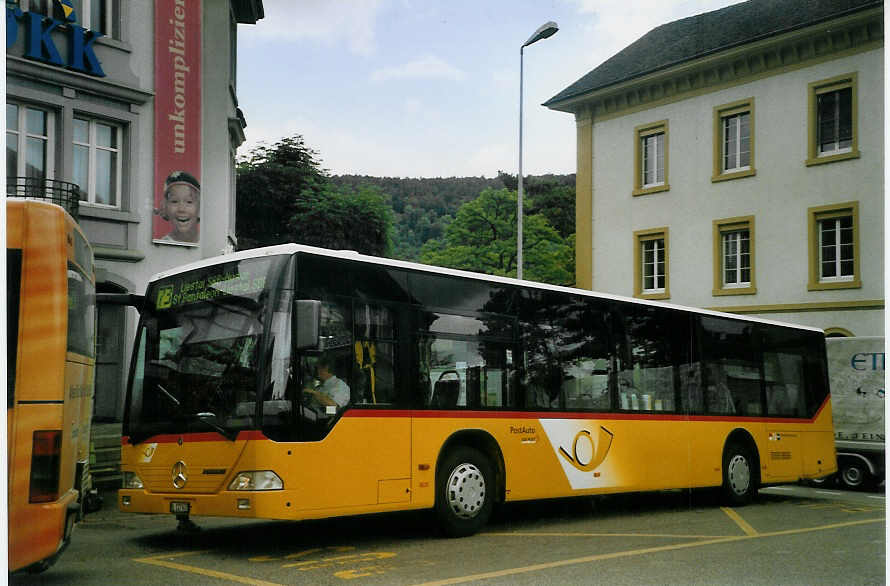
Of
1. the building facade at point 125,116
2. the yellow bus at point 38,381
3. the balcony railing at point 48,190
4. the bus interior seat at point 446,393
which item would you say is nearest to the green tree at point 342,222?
the building facade at point 125,116

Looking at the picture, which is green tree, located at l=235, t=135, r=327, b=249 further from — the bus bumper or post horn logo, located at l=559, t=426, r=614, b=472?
the bus bumper

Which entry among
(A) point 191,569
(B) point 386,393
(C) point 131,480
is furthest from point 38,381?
(B) point 386,393

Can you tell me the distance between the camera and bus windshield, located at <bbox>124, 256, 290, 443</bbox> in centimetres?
911

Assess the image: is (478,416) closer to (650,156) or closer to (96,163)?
(96,163)

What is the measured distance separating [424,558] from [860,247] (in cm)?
836

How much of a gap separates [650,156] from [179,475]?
17.4 meters

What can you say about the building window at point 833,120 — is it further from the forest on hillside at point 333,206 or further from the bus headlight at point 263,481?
the bus headlight at point 263,481

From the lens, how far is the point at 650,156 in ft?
80.1

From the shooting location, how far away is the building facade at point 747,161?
14305 millimetres

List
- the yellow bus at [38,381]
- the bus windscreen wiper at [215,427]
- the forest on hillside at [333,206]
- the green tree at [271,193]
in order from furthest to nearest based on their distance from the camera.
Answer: the green tree at [271,193]
the forest on hillside at [333,206]
the bus windscreen wiper at [215,427]
the yellow bus at [38,381]

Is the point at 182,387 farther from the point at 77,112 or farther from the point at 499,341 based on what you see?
the point at 77,112

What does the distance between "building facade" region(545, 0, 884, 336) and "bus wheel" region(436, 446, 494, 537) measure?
550 cm

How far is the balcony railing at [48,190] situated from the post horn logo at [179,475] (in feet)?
21.5

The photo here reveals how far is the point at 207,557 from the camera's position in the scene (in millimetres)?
9180
